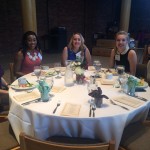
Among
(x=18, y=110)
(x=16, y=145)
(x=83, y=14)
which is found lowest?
(x=16, y=145)

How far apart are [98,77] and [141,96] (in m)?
0.68

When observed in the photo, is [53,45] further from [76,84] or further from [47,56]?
[76,84]

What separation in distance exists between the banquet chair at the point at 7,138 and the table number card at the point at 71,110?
0.50 metres

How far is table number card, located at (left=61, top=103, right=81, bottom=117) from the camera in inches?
56.6

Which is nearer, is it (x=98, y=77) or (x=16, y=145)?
(x=16, y=145)

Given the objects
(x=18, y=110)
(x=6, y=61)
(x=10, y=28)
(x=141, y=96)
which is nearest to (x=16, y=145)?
(x=18, y=110)

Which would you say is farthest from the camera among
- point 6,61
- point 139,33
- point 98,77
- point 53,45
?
point 139,33

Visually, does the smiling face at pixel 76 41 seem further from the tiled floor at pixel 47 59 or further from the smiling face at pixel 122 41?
the tiled floor at pixel 47 59

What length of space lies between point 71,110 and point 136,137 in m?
0.60

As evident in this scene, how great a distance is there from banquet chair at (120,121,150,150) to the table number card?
46 centimetres

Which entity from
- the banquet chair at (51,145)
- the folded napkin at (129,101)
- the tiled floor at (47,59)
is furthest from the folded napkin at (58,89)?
the tiled floor at (47,59)

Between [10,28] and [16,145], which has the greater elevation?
[10,28]

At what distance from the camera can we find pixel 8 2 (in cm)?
679

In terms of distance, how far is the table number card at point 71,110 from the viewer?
4.72 feet
